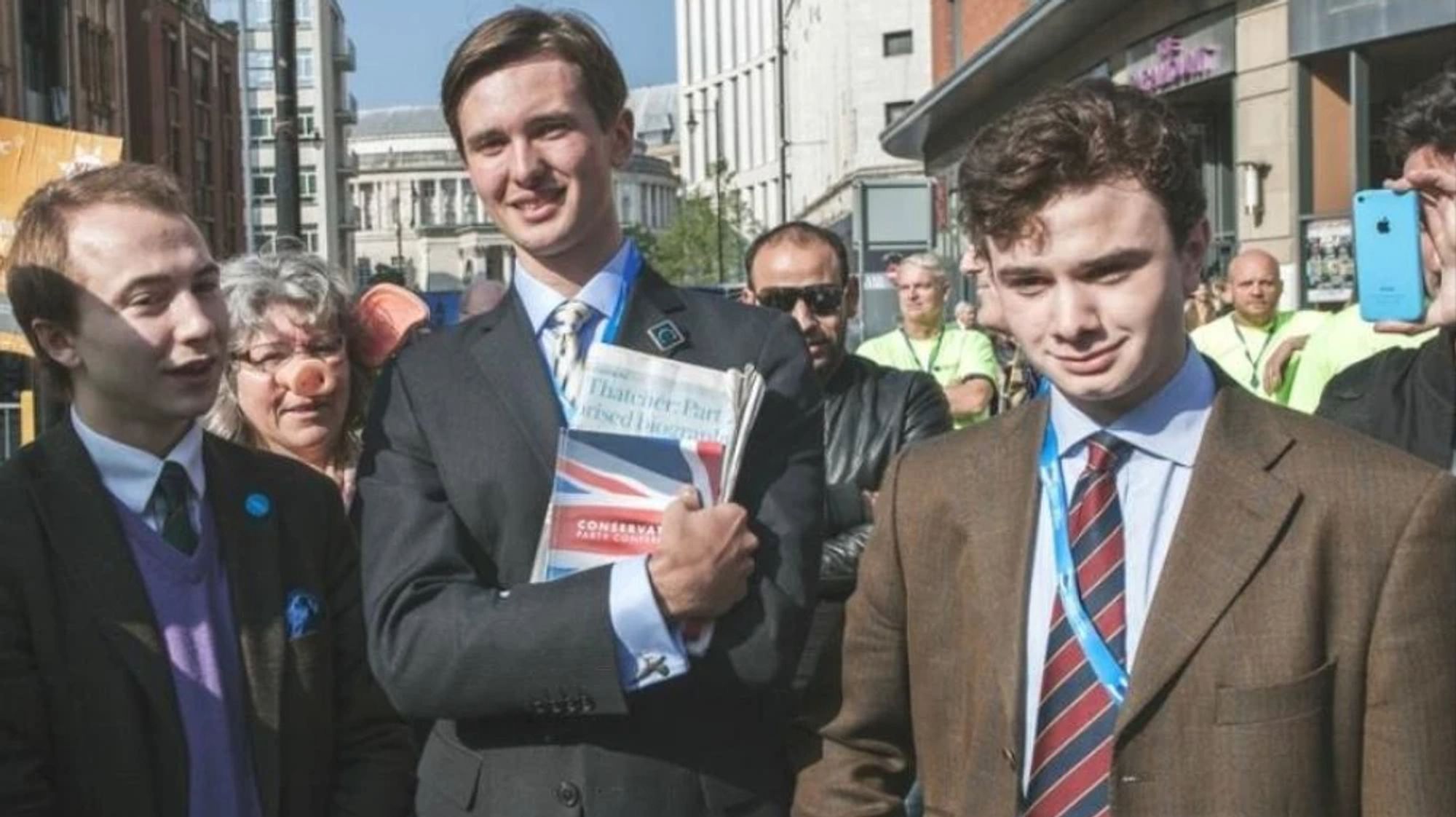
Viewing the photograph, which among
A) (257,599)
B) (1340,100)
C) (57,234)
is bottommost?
(257,599)

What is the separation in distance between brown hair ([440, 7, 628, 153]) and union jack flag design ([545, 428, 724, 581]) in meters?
0.65

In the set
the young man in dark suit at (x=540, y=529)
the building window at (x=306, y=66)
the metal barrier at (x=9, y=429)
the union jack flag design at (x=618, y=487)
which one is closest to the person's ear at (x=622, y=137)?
the young man in dark suit at (x=540, y=529)

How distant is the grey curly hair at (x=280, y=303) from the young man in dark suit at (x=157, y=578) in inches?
31.8

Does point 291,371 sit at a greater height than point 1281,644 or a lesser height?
greater

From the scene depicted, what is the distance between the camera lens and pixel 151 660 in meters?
3.05

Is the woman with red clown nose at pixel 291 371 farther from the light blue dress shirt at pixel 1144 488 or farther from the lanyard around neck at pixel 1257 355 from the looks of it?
the lanyard around neck at pixel 1257 355

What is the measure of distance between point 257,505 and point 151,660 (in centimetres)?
38

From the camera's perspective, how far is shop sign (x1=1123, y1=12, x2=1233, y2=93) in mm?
20469

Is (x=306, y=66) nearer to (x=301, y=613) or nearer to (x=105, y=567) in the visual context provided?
(x=301, y=613)

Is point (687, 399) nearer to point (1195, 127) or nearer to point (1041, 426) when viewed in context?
point (1041, 426)

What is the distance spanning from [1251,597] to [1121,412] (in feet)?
1.05

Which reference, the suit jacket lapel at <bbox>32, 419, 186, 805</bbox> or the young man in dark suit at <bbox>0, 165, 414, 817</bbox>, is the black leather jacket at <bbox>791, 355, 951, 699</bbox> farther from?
the suit jacket lapel at <bbox>32, 419, 186, 805</bbox>

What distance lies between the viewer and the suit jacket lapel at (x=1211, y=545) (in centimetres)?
253

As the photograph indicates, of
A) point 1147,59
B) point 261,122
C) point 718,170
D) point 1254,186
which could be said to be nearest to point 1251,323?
point 1254,186
